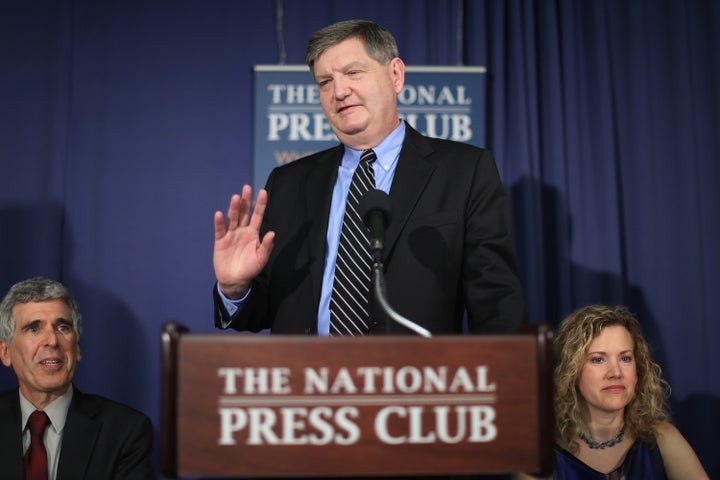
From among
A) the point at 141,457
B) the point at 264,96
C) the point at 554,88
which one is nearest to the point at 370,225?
the point at 141,457

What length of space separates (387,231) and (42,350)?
1511 mm

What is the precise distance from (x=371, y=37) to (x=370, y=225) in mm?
623

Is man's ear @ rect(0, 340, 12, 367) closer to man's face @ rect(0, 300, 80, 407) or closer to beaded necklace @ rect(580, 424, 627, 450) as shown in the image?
man's face @ rect(0, 300, 80, 407)

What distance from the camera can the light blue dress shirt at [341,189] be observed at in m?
1.67

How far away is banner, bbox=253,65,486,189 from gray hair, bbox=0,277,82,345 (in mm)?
932

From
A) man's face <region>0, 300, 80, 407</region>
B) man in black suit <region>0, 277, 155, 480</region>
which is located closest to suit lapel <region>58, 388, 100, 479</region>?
man in black suit <region>0, 277, 155, 480</region>

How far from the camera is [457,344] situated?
1.10 metres

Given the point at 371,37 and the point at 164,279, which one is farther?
the point at 164,279

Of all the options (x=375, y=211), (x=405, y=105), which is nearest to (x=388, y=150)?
(x=375, y=211)

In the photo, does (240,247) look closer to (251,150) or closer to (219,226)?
(219,226)

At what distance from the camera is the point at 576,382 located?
2.66 m

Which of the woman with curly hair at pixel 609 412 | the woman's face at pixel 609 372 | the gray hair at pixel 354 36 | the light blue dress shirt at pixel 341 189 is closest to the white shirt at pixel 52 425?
the light blue dress shirt at pixel 341 189

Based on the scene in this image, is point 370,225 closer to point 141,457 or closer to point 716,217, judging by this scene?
point 141,457

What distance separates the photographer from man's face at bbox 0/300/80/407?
103 inches
